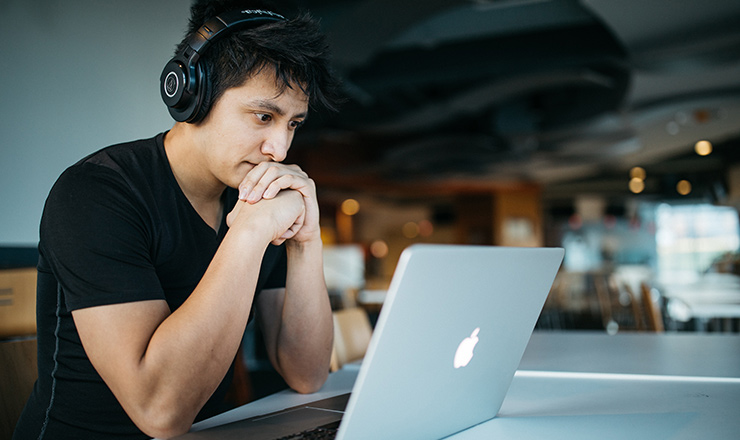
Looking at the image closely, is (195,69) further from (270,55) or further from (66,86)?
(66,86)

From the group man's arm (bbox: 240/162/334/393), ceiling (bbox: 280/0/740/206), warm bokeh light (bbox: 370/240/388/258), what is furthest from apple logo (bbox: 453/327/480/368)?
warm bokeh light (bbox: 370/240/388/258)

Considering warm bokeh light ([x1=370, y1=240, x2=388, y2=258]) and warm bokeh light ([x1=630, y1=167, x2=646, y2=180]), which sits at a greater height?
warm bokeh light ([x1=630, y1=167, x2=646, y2=180])

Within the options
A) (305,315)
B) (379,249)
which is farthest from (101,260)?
(379,249)

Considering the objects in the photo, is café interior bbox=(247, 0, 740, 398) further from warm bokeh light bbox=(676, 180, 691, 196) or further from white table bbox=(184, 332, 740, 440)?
white table bbox=(184, 332, 740, 440)

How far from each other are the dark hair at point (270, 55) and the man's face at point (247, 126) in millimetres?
17

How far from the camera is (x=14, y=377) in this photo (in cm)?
131

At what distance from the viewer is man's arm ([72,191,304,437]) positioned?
0.93 metres

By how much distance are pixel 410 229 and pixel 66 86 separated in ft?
61.8

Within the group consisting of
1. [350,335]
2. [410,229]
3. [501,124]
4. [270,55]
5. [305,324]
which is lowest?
[410,229]

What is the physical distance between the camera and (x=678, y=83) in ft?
22.0

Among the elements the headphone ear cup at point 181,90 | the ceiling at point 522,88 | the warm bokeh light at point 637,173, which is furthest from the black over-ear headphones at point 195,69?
the warm bokeh light at point 637,173

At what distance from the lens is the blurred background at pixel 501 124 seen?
2117 mm

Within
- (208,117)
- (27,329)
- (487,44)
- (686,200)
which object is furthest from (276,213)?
(686,200)

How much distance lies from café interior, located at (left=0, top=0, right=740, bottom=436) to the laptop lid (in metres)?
0.71
